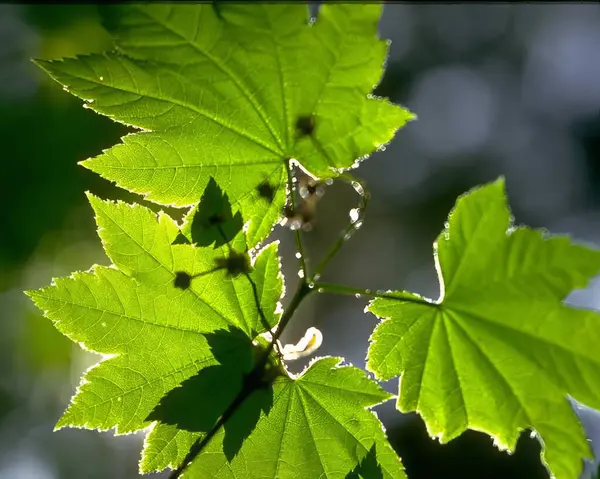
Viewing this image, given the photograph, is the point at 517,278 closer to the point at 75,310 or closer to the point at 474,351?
the point at 474,351

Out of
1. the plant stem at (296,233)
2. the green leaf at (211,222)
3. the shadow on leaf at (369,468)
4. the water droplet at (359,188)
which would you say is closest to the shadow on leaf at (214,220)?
the green leaf at (211,222)

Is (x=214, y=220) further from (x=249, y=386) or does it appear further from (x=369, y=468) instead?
(x=369, y=468)

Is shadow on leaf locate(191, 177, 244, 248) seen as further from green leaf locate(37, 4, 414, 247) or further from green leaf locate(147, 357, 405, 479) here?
green leaf locate(147, 357, 405, 479)

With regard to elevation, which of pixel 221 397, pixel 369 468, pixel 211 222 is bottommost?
pixel 369 468

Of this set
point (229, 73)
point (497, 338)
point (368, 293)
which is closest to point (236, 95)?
point (229, 73)

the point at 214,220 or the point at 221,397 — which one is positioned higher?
the point at 214,220

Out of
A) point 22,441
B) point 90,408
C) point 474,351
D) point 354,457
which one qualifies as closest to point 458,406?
point 474,351
